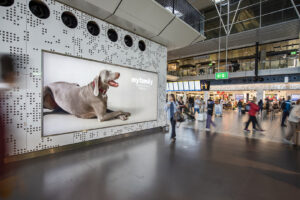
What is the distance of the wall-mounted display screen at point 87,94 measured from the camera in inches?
171

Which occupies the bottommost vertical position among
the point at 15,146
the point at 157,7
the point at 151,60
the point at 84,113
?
the point at 15,146

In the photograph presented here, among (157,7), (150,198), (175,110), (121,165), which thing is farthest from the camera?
(175,110)

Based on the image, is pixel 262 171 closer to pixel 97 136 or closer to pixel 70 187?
pixel 70 187

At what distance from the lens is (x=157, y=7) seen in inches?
206

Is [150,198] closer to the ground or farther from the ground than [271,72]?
closer to the ground

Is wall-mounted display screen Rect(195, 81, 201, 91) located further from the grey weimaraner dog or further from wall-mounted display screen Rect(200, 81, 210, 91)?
the grey weimaraner dog

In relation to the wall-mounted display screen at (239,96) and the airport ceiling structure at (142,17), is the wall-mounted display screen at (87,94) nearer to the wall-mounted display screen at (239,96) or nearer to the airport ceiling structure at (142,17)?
the airport ceiling structure at (142,17)

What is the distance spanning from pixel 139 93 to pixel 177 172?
4125mm

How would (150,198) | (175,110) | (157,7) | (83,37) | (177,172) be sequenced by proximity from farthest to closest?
(175,110) < (157,7) < (83,37) < (177,172) < (150,198)

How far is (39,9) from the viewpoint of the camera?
4.19m

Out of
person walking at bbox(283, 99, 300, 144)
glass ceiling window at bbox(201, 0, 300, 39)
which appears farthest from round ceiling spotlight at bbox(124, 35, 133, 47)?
glass ceiling window at bbox(201, 0, 300, 39)

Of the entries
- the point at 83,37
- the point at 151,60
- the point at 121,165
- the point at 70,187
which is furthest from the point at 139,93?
the point at 70,187

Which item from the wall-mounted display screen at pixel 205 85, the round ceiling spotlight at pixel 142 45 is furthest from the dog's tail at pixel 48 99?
the wall-mounted display screen at pixel 205 85

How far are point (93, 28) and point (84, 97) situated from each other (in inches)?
100.0
